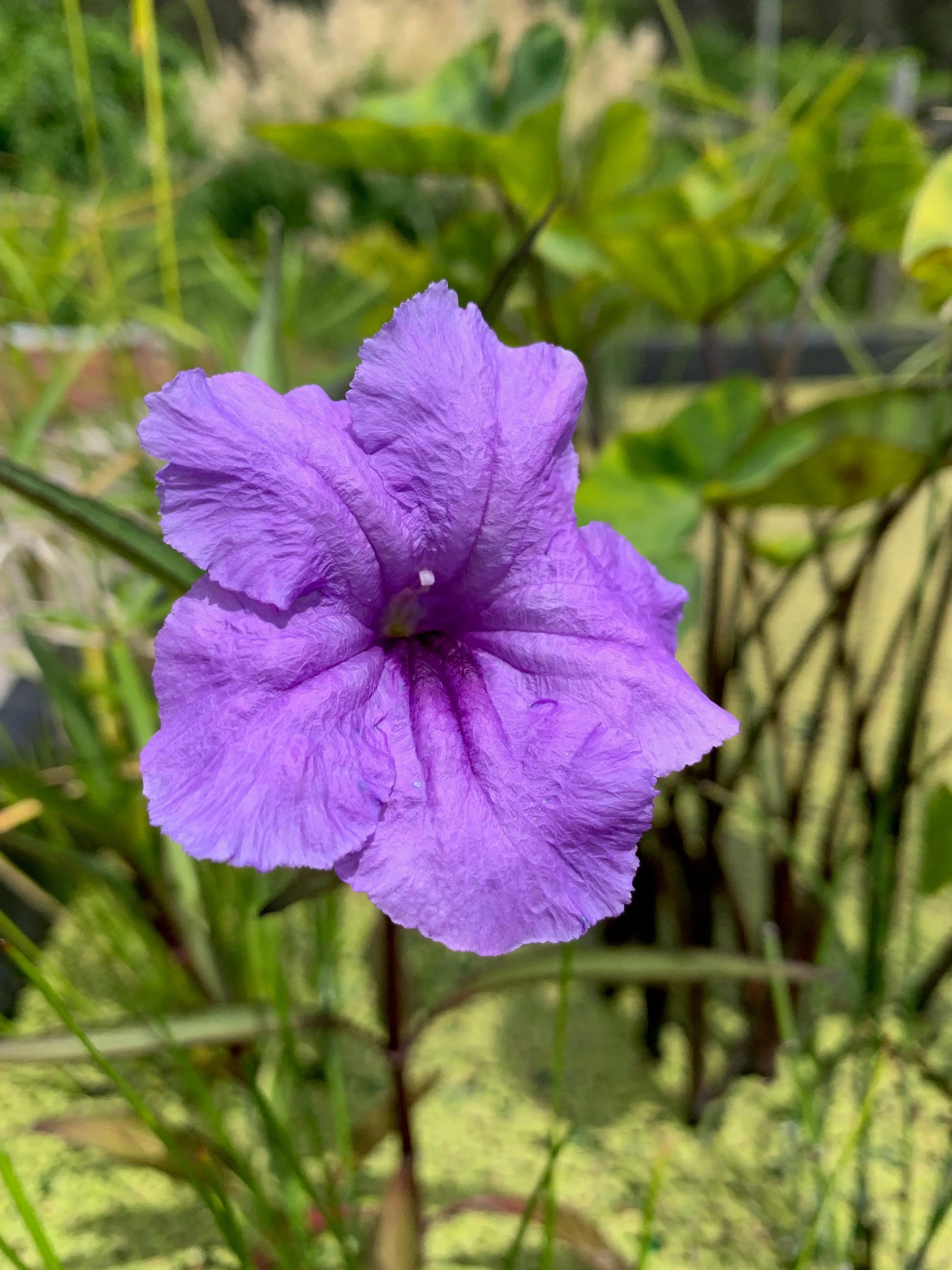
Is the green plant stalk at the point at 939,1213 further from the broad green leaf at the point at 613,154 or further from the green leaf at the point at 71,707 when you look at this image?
the broad green leaf at the point at 613,154

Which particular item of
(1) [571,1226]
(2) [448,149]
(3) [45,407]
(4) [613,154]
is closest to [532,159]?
(2) [448,149]

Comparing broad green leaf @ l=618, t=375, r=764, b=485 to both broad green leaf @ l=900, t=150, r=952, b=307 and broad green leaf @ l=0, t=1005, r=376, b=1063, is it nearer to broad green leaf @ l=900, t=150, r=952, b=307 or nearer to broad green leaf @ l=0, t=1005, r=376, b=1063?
broad green leaf @ l=900, t=150, r=952, b=307

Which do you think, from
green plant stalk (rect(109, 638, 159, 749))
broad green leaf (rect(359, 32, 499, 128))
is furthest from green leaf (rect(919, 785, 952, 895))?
Answer: broad green leaf (rect(359, 32, 499, 128))

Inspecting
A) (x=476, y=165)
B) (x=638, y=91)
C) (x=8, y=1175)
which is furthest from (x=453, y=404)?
(x=638, y=91)

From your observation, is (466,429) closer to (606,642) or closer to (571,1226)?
(606,642)

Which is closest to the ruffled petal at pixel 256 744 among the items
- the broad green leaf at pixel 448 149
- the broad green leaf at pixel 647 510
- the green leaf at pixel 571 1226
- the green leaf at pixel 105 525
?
the green leaf at pixel 105 525

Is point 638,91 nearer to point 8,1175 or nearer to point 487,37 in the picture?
point 487,37

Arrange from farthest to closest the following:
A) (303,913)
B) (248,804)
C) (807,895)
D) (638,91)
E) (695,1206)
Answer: (638,91), (303,913), (807,895), (695,1206), (248,804)
